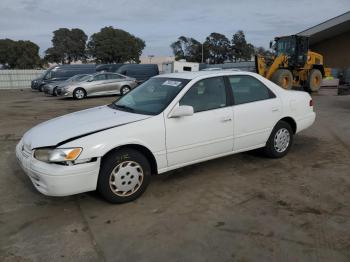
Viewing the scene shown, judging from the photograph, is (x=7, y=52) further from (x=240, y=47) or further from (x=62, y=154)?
(x=62, y=154)

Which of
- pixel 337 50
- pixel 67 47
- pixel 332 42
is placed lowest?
pixel 337 50

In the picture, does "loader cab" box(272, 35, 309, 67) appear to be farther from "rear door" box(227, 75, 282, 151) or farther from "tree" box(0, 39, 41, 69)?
"tree" box(0, 39, 41, 69)

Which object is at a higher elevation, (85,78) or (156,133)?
(85,78)

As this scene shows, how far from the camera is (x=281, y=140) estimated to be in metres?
5.88

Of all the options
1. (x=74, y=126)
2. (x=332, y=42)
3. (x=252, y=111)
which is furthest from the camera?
(x=332, y=42)

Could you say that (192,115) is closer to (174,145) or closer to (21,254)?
(174,145)

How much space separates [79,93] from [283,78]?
10367mm

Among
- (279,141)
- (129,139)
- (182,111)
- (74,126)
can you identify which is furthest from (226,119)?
(74,126)

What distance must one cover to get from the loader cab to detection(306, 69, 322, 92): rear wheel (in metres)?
0.81

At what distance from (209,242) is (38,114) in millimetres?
10870

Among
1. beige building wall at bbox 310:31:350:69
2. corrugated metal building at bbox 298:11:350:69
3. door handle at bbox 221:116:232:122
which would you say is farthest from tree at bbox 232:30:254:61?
door handle at bbox 221:116:232:122

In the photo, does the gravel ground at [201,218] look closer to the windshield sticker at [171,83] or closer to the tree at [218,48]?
the windshield sticker at [171,83]

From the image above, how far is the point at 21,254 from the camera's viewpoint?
3.29 metres

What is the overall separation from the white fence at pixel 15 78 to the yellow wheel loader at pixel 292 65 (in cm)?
2576
